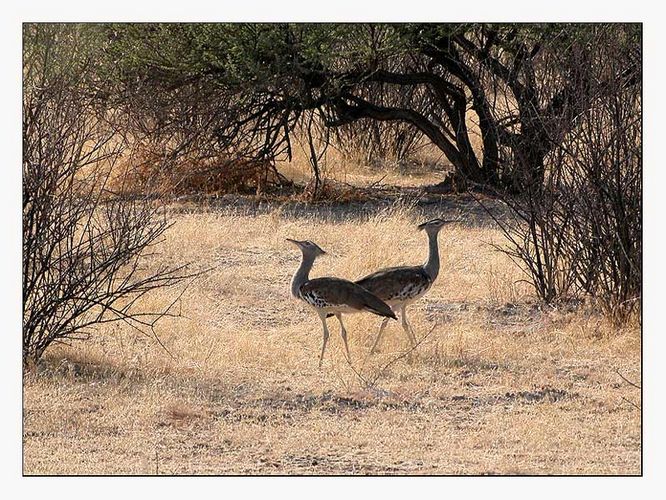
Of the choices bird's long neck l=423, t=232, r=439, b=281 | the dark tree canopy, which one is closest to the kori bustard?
bird's long neck l=423, t=232, r=439, b=281

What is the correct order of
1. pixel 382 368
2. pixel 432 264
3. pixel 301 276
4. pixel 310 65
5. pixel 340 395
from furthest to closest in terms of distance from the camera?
1. pixel 310 65
2. pixel 432 264
3. pixel 301 276
4. pixel 382 368
5. pixel 340 395

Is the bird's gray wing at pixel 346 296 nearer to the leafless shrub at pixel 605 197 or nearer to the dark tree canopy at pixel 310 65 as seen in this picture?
the leafless shrub at pixel 605 197

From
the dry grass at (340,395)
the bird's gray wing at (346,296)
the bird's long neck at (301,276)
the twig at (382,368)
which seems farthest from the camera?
the bird's long neck at (301,276)

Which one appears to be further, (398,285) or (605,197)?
(605,197)

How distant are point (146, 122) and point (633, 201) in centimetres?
714

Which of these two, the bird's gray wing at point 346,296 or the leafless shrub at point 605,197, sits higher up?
the leafless shrub at point 605,197

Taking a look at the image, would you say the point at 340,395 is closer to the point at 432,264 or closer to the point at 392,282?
the point at 392,282

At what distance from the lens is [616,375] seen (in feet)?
23.5

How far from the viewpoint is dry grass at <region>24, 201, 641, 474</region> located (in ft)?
19.1

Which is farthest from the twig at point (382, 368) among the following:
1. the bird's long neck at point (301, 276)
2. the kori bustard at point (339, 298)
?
the bird's long neck at point (301, 276)

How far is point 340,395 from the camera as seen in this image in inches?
263

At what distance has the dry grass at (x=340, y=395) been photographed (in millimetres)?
5816

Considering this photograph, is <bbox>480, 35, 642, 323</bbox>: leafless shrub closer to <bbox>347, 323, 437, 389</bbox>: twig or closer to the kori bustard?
<bbox>347, 323, 437, 389</bbox>: twig

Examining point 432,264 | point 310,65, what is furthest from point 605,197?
point 310,65
